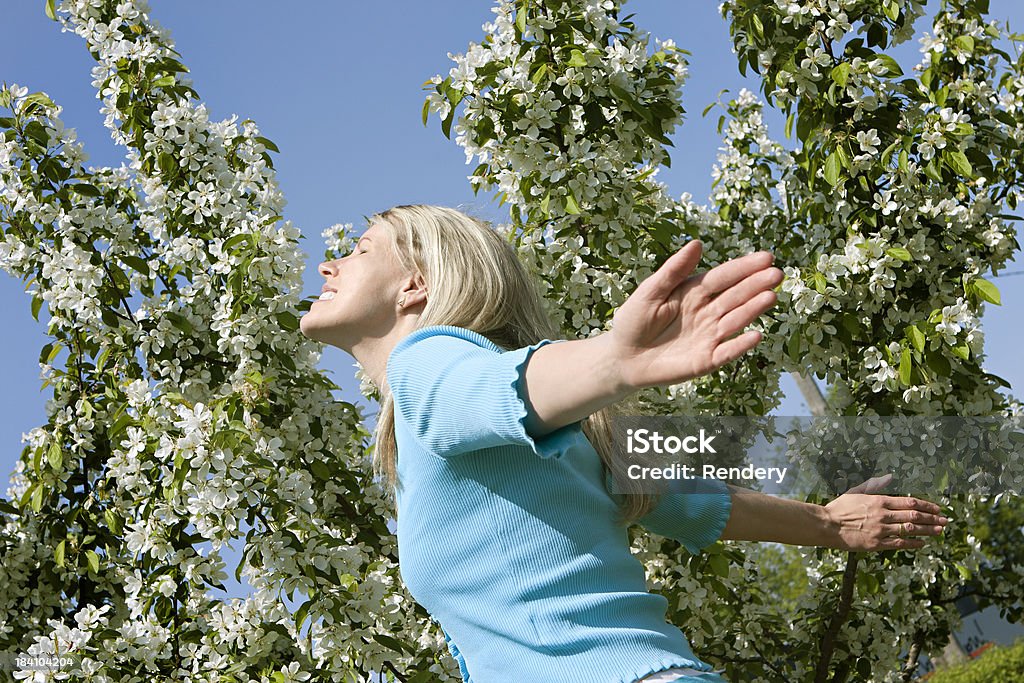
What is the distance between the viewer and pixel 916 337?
3.14 m

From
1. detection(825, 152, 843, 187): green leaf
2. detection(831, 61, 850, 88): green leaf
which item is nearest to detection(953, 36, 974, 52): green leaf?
detection(831, 61, 850, 88): green leaf

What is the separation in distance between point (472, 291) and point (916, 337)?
78.2 inches

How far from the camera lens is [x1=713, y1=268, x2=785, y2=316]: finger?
1036 mm

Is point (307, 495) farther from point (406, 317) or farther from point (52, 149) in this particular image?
point (52, 149)

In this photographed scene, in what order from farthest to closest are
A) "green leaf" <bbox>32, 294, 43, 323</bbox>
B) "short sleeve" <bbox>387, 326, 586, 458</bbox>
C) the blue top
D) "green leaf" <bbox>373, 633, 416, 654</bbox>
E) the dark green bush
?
the dark green bush → "green leaf" <bbox>32, 294, 43, 323</bbox> → "green leaf" <bbox>373, 633, 416, 654</bbox> → the blue top → "short sleeve" <bbox>387, 326, 586, 458</bbox>

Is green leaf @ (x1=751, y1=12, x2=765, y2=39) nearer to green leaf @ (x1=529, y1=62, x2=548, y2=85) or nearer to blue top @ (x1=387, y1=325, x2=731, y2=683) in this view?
green leaf @ (x1=529, y1=62, x2=548, y2=85)

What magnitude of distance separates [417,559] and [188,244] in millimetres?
2303

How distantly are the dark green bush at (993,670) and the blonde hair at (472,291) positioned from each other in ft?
28.8

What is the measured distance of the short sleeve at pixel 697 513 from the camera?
1.73 metres

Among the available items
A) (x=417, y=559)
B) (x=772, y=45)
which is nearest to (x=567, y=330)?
(x=772, y=45)

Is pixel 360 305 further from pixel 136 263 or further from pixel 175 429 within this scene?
pixel 136 263

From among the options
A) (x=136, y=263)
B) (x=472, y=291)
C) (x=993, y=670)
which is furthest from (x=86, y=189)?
(x=993, y=670)

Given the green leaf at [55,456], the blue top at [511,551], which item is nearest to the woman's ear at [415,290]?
the blue top at [511,551]

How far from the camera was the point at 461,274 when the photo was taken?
64.7 inches
